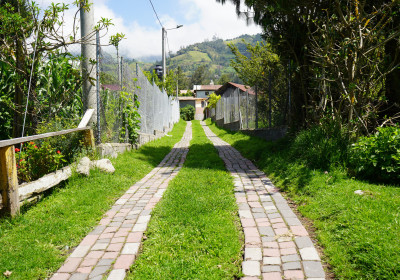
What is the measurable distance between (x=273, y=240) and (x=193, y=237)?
821mm

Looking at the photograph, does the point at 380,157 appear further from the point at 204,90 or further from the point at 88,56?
the point at 204,90

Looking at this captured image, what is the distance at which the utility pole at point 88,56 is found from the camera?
260 inches

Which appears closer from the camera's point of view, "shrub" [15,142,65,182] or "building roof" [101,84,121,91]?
"shrub" [15,142,65,182]

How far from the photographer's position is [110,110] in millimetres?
8086

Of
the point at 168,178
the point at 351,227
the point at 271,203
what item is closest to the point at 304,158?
the point at 271,203

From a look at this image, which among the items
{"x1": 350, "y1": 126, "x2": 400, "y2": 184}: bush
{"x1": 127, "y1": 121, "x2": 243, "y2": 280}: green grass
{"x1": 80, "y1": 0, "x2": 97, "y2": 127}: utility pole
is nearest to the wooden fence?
{"x1": 127, "y1": 121, "x2": 243, "y2": 280}: green grass

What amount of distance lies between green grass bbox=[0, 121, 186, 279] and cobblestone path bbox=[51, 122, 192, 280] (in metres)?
0.12

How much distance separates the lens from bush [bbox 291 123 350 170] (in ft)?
18.3

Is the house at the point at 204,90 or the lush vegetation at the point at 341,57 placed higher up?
the house at the point at 204,90

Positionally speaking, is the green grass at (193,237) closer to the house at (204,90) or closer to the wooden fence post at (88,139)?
the wooden fence post at (88,139)

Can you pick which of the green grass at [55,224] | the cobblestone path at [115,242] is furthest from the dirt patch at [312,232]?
the green grass at [55,224]

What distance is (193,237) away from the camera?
3387 mm

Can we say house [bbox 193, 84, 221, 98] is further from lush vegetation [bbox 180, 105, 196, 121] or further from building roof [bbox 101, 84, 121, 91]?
building roof [bbox 101, 84, 121, 91]

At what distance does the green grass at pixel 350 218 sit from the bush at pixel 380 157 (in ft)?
0.97
